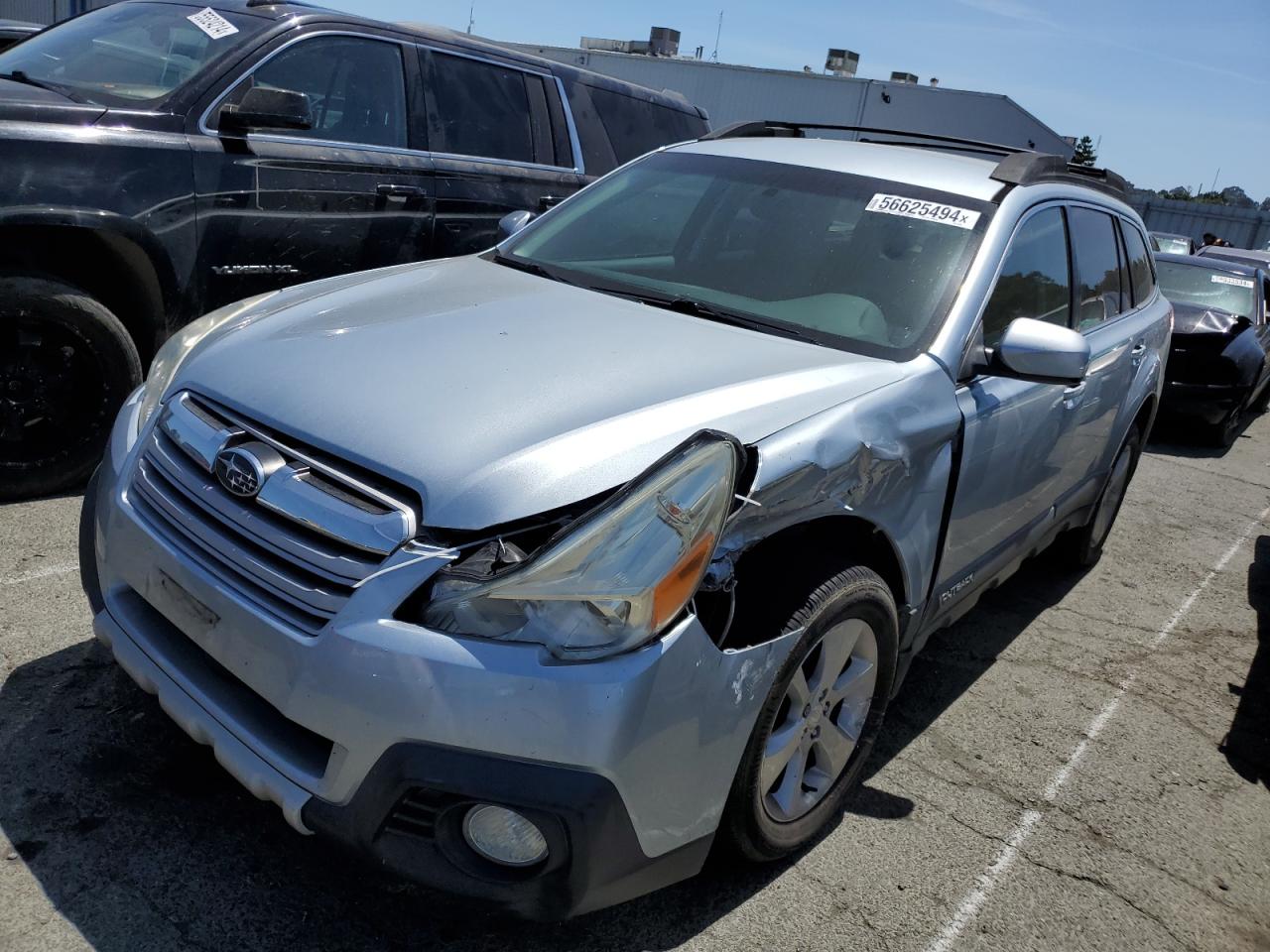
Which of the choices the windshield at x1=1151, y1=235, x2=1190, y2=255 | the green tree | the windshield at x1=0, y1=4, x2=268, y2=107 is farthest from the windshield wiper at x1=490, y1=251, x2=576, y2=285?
the green tree

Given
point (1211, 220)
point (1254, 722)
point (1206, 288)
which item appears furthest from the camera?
point (1211, 220)

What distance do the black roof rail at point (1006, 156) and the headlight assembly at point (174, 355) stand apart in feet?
6.67

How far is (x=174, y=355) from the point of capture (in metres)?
2.88

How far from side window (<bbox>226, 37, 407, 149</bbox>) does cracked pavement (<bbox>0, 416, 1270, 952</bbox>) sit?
2019 mm

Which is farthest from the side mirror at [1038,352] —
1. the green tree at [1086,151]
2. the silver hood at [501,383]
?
the green tree at [1086,151]

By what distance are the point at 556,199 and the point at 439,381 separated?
363 cm

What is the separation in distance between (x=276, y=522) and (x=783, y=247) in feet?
6.14

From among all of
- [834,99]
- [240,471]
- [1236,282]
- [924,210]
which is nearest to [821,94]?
[834,99]

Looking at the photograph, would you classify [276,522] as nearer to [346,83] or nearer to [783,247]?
[783,247]

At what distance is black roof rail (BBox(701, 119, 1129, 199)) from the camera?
356 centimetres

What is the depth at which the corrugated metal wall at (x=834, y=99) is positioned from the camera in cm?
3294

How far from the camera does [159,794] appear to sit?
2.54 m

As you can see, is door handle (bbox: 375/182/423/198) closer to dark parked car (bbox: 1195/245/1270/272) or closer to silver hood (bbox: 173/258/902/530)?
silver hood (bbox: 173/258/902/530)

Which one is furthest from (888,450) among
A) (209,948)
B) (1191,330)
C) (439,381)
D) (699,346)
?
(1191,330)
